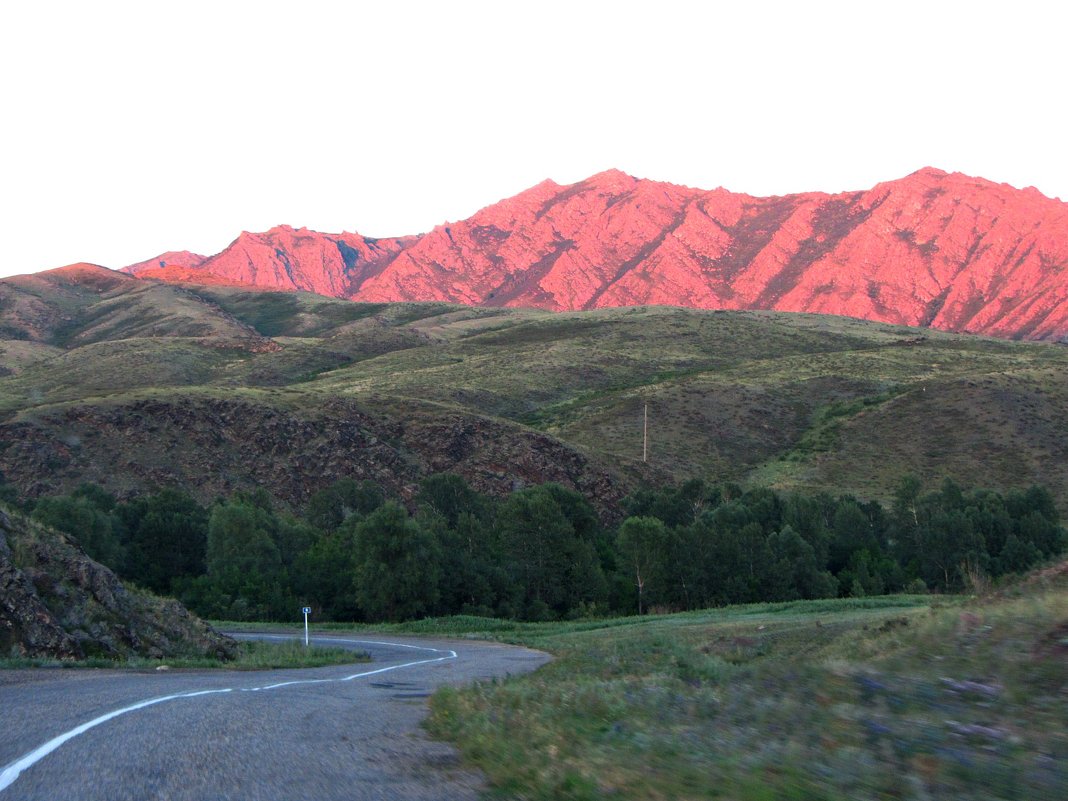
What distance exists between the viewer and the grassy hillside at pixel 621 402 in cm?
8075

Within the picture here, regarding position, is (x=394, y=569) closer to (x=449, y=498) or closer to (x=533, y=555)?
(x=533, y=555)

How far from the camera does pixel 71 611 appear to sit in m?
19.7

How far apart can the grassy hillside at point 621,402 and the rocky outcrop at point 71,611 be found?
5295 cm

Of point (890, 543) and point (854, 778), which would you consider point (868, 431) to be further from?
point (854, 778)

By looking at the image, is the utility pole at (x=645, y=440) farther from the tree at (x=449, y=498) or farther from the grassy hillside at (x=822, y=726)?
the grassy hillside at (x=822, y=726)

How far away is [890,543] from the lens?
5997cm

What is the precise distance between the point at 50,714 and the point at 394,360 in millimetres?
136673

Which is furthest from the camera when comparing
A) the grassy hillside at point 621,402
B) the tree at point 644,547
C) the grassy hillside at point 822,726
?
the grassy hillside at point 621,402

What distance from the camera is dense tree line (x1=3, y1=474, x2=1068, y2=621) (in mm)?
48812

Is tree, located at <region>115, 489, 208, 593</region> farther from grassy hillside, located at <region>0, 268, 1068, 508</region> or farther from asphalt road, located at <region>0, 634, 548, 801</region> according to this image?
asphalt road, located at <region>0, 634, 548, 801</region>

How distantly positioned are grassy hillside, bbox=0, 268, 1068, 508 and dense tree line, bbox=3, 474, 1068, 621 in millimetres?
19577

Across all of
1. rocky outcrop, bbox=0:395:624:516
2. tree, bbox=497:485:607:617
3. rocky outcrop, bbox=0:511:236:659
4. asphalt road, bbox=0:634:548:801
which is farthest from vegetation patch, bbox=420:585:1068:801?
rocky outcrop, bbox=0:395:624:516

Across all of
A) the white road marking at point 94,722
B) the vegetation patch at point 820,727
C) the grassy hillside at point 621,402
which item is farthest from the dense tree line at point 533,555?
the vegetation patch at point 820,727

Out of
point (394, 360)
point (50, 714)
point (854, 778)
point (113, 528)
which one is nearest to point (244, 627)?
point (113, 528)
